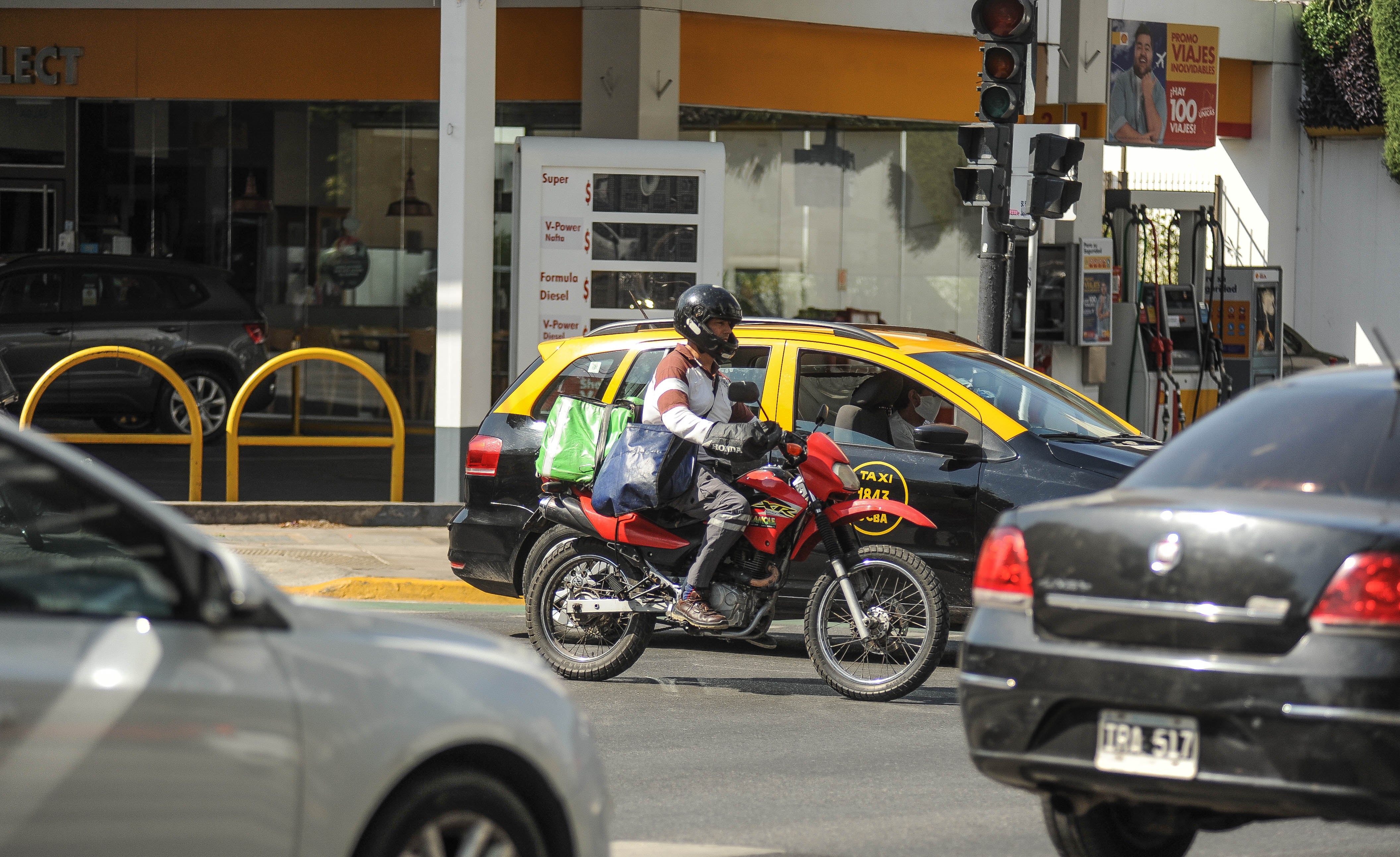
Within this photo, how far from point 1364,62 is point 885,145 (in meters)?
12.6

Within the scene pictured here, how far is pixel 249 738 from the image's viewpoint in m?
3.20

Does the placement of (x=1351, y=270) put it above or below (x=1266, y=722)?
above

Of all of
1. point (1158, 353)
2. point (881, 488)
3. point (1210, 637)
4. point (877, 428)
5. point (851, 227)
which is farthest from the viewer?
point (1158, 353)

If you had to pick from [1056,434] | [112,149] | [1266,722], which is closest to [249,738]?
[1266,722]

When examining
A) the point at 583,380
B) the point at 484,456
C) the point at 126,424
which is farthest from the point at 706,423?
the point at 126,424

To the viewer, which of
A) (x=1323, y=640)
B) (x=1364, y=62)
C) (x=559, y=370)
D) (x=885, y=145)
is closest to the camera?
(x=1323, y=640)

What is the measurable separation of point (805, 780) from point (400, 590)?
472cm

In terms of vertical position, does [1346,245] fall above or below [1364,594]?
above

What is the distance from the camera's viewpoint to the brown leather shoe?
7.56 meters

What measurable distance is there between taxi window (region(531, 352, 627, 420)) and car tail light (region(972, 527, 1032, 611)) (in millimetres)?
4313

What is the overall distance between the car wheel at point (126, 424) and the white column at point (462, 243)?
578 cm

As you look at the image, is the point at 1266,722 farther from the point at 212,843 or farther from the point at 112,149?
the point at 112,149

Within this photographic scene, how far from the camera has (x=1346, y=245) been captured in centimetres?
2731

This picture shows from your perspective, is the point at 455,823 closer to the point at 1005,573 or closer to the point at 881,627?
the point at 1005,573
